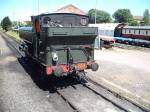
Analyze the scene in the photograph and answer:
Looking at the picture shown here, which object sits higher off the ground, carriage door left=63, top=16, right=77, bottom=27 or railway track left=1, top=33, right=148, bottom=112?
carriage door left=63, top=16, right=77, bottom=27

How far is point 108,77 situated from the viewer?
14.2 metres

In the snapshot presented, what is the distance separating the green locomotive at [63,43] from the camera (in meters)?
11.0

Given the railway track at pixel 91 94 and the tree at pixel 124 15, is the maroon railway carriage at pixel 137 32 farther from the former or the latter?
the tree at pixel 124 15

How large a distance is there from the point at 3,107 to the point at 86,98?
3.43m

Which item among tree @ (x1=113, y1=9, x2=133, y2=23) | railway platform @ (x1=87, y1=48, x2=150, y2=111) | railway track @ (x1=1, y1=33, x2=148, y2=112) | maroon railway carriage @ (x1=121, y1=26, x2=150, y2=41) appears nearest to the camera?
railway track @ (x1=1, y1=33, x2=148, y2=112)

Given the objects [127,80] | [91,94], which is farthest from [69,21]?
[127,80]

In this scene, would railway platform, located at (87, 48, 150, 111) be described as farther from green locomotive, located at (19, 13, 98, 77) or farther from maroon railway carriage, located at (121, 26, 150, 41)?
maroon railway carriage, located at (121, 26, 150, 41)

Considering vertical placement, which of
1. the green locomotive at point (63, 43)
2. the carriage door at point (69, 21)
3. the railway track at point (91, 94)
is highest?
the carriage door at point (69, 21)

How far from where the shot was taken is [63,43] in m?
11.4

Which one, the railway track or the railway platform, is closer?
the railway track

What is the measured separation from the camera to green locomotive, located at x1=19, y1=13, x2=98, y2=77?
36.1ft

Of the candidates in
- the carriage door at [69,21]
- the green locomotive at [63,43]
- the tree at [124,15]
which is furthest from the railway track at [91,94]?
the tree at [124,15]

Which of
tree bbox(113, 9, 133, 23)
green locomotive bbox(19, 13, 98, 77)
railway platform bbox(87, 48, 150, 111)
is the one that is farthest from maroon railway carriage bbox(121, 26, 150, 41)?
tree bbox(113, 9, 133, 23)

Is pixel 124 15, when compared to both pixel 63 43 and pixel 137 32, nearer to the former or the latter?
pixel 137 32
